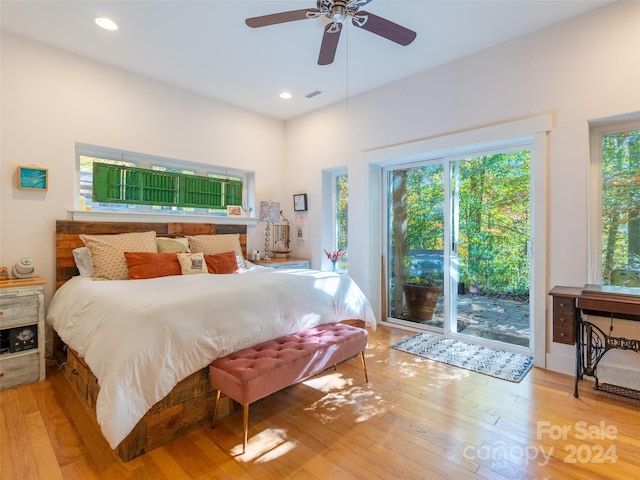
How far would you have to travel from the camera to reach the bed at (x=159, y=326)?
169cm

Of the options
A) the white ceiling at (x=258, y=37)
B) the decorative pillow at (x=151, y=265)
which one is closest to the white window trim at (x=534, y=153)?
the white ceiling at (x=258, y=37)

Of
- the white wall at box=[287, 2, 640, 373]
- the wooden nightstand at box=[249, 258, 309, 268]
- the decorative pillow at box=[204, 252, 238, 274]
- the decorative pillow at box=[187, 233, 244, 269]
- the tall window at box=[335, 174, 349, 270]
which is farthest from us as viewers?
the tall window at box=[335, 174, 349, 270]

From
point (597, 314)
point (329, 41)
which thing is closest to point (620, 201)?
point (597, 314)

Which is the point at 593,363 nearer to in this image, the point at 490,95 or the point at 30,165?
the point at 490,95

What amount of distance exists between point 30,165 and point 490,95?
14.1 feet

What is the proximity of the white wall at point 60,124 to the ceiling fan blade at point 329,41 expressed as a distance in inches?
84.5

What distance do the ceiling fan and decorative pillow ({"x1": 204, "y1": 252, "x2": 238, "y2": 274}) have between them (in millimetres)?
2138

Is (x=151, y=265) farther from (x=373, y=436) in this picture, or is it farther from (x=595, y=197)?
(x=595, y=197)

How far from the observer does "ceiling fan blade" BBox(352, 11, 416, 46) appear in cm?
208

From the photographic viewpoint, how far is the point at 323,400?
92.4 inches

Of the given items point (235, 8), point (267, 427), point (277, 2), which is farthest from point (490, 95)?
point (267, 427)

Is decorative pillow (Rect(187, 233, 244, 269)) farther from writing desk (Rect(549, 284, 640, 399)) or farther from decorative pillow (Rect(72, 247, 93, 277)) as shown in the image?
writing desk (Rect(549, 284, 640, 399))

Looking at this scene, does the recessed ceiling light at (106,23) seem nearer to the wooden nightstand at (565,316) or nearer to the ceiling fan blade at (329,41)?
the ceiling fan blade at (329,41)

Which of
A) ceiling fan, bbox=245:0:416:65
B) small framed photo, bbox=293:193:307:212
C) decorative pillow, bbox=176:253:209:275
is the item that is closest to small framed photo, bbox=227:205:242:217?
small framed photo, bbox=293:193:307:212
